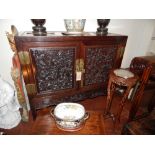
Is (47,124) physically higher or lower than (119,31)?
lower

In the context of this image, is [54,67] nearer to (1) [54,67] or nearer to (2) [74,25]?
(1) [54,67]

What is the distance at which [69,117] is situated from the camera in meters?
0.98

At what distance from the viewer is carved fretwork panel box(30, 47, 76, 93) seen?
1.38 m

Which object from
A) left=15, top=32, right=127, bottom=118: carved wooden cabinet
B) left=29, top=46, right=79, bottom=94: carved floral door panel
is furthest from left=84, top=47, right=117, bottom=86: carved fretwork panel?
left=29, top=46, right=79, bottom=94: carved floral door panel

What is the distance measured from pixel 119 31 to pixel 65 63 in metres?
1.08

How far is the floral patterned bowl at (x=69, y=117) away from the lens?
935mm

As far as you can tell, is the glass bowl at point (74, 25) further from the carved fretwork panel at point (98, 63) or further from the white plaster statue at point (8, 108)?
the white plaster statue at point (8, 108)

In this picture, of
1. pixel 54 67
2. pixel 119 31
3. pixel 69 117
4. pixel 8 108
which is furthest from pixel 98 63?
pixel 8 108

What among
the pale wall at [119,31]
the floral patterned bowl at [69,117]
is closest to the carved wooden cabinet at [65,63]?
the pale wall at [119,31]

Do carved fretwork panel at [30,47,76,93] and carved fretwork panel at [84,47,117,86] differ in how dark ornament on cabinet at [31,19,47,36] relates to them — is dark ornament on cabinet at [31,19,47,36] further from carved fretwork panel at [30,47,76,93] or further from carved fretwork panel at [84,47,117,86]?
carved fretwork panel at [84,47,117,86]

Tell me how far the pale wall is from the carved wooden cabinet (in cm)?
24

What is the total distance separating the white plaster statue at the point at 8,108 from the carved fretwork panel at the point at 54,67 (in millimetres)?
321
